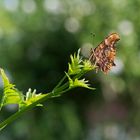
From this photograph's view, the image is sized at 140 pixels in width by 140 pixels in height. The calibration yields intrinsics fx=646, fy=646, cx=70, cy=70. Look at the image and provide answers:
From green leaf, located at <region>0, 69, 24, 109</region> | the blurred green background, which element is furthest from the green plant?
the blurred green background

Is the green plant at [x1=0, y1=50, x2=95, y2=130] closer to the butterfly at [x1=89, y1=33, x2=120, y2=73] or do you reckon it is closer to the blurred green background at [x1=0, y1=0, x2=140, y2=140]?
the butterfly at [x1=89, y1=33, x2=120, y2=73]

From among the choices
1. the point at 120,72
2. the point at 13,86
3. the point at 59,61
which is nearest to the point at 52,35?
the point at 59,61

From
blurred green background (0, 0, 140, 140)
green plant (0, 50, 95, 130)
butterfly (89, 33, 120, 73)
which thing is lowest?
green plant (0, 50, 95, 130)

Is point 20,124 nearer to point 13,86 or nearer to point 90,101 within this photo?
point 90,101

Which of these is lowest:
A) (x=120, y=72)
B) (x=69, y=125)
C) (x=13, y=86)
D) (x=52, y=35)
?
(x=13, y=86)

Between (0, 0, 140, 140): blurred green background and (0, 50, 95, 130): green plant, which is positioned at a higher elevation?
(0, 0, 140, 140): blurred green background

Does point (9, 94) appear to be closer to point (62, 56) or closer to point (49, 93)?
point (49, 93)

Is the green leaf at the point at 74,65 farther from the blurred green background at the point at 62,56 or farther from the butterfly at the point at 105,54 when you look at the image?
the blurred green background at the point at 62,56
